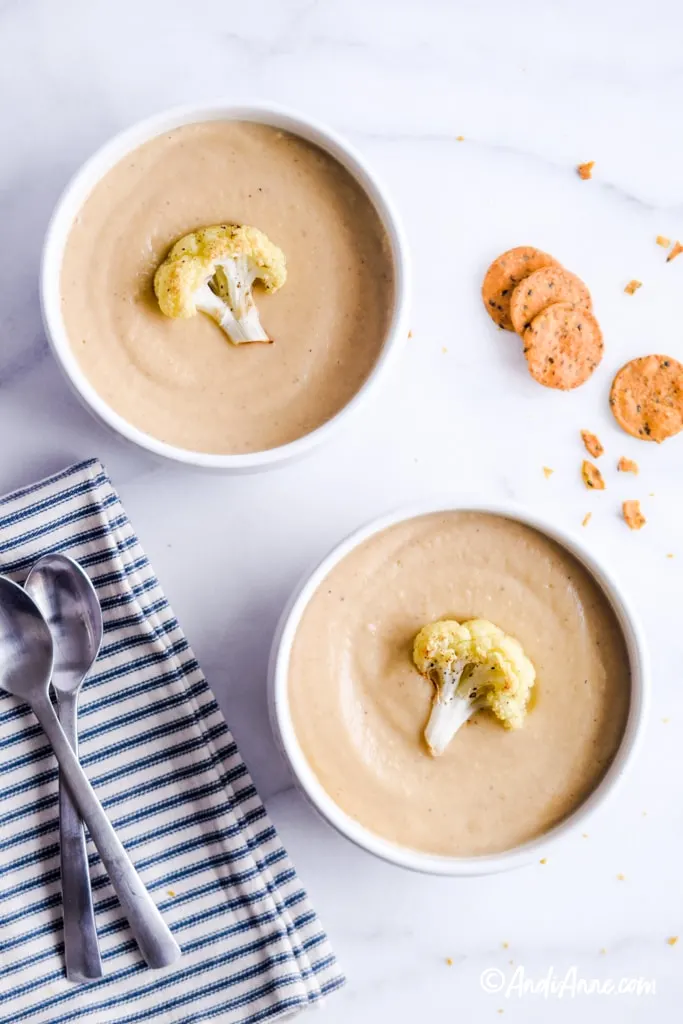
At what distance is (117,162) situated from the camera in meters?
1.42

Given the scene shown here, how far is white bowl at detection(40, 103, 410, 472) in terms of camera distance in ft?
4.49

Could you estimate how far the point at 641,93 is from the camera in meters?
1.64

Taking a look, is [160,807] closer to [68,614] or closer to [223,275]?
[68,614]

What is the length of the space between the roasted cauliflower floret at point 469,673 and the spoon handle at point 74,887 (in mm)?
498

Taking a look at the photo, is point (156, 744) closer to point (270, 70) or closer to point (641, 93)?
point (270, 70)

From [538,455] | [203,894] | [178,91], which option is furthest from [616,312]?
[203,894]

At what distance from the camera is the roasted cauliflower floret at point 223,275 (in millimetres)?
1370

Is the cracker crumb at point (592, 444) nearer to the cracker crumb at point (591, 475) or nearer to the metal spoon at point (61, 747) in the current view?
the cracker crumb at point (591, 475)

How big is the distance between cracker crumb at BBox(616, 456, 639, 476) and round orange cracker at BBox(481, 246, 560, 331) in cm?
27

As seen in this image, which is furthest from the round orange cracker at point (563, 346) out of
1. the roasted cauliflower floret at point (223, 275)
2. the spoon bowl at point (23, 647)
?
the spoon bowl at point (23, 647)

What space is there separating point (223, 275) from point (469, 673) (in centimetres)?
63

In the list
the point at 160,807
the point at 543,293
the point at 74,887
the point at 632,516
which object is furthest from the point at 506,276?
the point at 74,887

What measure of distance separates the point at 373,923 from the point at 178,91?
131 cm

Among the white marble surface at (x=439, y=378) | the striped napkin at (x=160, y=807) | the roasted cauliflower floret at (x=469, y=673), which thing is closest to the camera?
the roasted cauliflower floret at (x=469, y=673)
